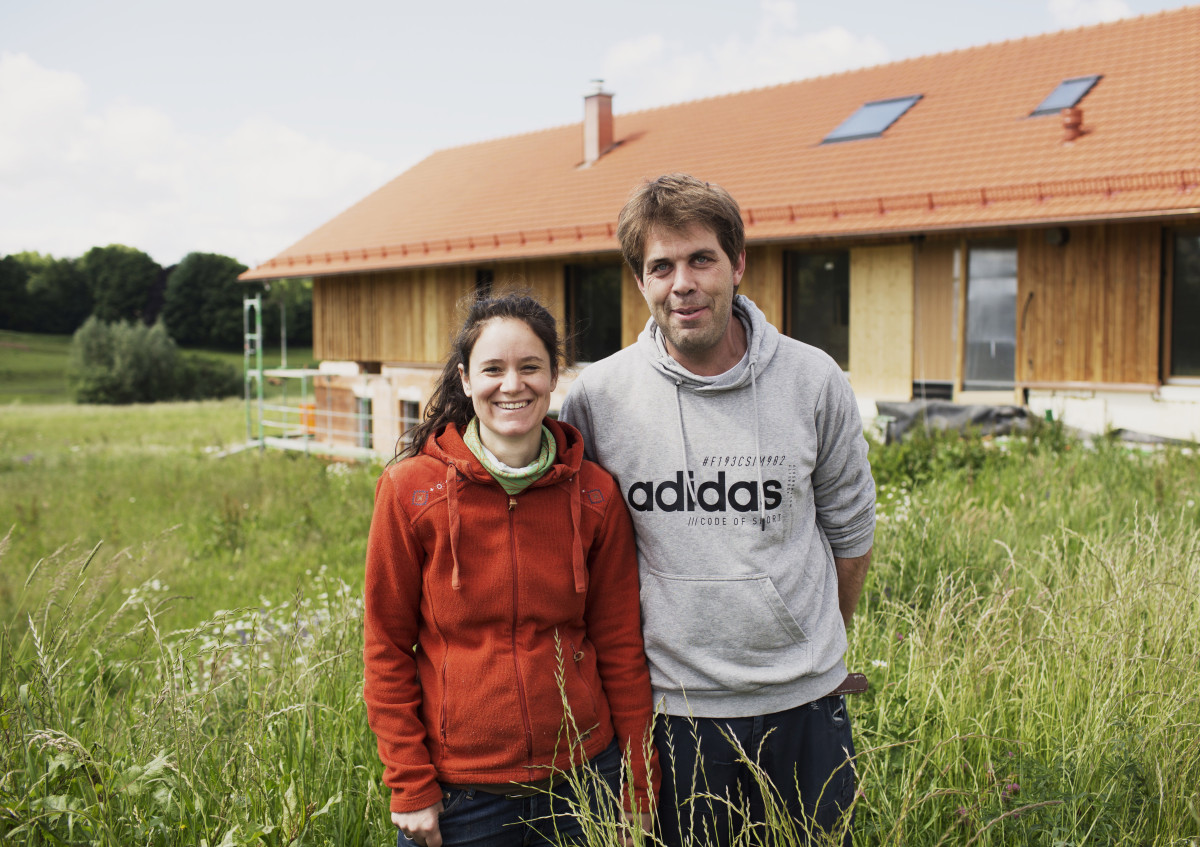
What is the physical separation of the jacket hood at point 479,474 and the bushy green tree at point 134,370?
187ft

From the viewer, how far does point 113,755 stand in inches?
107

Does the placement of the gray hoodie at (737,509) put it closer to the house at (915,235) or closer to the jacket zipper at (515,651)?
the jacket zipper at (515,651)

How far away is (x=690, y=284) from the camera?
8.09ft

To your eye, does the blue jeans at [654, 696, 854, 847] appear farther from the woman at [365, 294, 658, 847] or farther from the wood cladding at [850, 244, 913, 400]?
the wood cladding at [850, 244, 913, 400]

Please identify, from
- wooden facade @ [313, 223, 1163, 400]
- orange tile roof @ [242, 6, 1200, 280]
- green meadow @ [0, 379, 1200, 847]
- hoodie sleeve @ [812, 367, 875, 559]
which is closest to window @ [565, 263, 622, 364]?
wooden facade @ [313, 223, 1163, 400]

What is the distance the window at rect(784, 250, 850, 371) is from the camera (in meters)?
13.3

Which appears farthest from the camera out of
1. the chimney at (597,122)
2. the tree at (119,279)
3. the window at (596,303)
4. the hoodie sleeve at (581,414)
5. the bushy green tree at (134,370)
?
the tree at (119,279)

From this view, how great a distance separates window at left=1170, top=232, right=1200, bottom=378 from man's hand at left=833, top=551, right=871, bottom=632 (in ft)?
33.0

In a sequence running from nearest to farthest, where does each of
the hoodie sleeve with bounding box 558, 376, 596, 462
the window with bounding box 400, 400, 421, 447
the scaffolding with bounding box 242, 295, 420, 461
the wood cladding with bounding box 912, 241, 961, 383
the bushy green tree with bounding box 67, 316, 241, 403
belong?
the hoodie sleeve with bounding box 558, 376, 596, 462 → the wood cladding with bounding box 912, 241, 961, 383 → the window with bounding box 400, 400, 421, 447 → the scaffolding with bounding box 242, 295, 420, 461 → the bushy green tree with bounding box 67, 316, 241, 403

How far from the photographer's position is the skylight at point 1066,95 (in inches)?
515

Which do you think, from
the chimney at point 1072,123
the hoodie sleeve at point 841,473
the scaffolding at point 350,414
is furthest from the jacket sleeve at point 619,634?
the scaffolding at point 350,414

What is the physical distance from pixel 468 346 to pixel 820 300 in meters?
11.7

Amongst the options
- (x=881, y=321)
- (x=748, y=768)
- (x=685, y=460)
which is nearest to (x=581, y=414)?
(x=685, y=460)

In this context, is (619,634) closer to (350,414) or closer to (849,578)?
(849,578)
